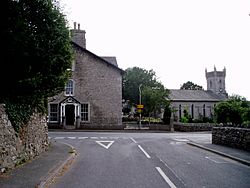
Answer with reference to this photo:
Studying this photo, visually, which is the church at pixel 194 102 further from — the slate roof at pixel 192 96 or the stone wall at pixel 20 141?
the stone wall at pixel 20 141

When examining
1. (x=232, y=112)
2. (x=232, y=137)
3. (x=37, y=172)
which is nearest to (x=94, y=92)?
(x=232, y=112)

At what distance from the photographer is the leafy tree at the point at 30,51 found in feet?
34.3

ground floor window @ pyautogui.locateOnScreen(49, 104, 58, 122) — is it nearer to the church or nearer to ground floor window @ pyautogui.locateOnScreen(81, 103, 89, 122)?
ground floor window @ pyautogui.locateOnScreen(81, 103, 89, 122)

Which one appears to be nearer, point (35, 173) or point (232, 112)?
point (35, 173)

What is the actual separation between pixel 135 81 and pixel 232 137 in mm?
63610

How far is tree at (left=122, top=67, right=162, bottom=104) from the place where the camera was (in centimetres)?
8193

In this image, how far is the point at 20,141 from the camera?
12203mm

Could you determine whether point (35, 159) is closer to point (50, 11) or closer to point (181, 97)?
point (50, 11)

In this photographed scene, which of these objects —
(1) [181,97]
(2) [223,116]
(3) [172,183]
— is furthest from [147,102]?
(3) [172,183]

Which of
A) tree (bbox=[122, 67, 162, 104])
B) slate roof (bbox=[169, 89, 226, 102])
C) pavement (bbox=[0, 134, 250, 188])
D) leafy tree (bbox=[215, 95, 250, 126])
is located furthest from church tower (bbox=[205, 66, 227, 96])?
pavement (bbox=[0, 134, 250, 188])

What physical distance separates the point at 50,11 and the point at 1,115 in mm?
4065

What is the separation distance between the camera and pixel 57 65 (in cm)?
1250

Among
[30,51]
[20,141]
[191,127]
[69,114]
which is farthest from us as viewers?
[191,127]

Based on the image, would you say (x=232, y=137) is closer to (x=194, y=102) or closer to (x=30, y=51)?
(x=30, y=51)
